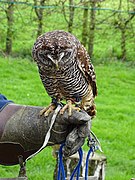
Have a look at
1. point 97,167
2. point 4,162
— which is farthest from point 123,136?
point 4,162

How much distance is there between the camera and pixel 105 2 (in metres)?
12.9

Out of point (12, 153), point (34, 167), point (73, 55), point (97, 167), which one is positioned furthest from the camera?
point (34, 167)

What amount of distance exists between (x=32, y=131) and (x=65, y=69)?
2.54 feet

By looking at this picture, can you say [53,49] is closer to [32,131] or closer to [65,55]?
[65,55]

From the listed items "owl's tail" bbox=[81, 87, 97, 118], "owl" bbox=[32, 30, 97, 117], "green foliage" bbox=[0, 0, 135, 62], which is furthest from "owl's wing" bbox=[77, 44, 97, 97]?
"green foliage" bbox=[0, 0, 135, 62]

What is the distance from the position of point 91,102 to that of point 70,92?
0.74 ft

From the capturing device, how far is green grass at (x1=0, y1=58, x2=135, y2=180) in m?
6.04

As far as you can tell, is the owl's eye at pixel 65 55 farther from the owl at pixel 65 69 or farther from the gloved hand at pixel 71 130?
the gloved hand at pixel 71 130

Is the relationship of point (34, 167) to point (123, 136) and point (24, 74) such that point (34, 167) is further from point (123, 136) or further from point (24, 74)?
point (24, 74)

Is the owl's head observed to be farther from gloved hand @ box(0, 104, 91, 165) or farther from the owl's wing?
gloved hand @ box(0, 104, 91, 165)

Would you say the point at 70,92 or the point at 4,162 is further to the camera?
the point at 70,92

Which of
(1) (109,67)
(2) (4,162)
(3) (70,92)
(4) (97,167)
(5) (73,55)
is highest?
(5) (73,55)

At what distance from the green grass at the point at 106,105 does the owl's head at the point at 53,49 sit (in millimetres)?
2612

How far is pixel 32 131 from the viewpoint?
9.01 feet
